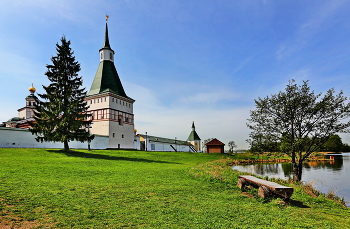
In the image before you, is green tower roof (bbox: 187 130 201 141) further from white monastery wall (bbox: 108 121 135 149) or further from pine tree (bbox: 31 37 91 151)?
pine tree (bbox: 31 37 91 151)

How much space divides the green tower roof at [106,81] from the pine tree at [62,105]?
46.0ft

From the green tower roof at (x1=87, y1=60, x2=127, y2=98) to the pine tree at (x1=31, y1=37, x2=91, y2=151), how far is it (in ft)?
46.0

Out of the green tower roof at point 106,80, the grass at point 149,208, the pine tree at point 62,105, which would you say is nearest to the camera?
the grass at point 149,208

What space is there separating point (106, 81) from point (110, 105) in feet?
18.6

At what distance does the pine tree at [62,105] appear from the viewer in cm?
2466

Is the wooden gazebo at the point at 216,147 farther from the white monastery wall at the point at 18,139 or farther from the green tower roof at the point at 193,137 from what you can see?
the white monastery wall at the point at 18,139

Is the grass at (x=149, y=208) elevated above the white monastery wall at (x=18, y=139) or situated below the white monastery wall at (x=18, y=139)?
below

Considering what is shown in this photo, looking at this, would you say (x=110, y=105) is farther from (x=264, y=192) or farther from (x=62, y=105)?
(x=264, y=192)

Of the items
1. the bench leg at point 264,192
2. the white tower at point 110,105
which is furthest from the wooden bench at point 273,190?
the white tower at point 110,105

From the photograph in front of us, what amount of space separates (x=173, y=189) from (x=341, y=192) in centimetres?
1055

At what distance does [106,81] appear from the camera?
141 feet

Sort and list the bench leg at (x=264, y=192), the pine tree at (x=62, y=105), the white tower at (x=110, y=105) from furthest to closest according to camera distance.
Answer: the white tower at (x=110, y=105), the pine tree at (x=62, y=105), the bench leg at (x=264, y=192)

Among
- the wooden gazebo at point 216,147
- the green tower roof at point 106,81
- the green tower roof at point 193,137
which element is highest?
the green tower roof at point 106,81

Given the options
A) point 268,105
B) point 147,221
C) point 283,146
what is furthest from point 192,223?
point 268,105
